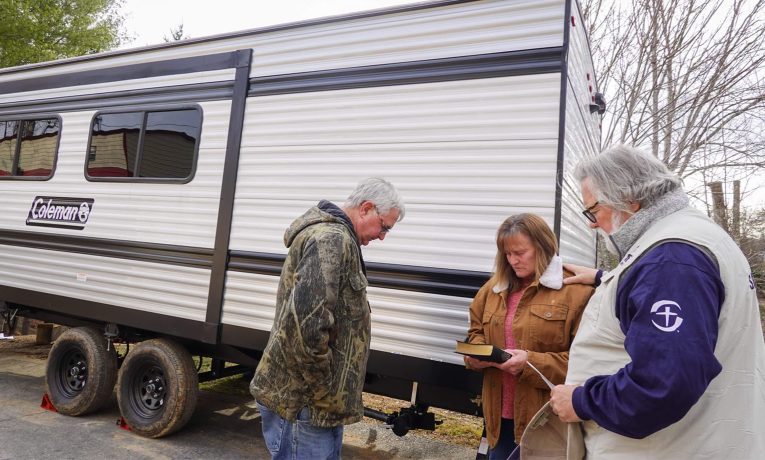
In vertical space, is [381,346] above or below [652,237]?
below

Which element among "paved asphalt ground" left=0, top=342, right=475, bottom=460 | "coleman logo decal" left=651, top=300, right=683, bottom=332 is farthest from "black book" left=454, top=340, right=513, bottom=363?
"paved asphalt ground" left=0, top=342, right=475, bottom=460

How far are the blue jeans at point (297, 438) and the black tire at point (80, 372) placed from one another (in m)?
2.98

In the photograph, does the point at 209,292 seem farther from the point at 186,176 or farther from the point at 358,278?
the point at 358,278

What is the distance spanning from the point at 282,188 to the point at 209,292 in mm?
914

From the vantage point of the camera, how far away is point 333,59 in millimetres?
3371

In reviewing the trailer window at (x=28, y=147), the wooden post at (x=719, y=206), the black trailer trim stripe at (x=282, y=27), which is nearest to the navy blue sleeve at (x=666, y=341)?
the black trailer trim stripe at (x=282, y=27)

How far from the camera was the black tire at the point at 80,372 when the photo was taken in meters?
4.20

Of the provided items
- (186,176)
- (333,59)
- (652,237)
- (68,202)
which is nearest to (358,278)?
(652,237)

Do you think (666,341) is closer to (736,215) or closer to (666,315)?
(666,315)

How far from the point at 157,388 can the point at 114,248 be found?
1150 mm

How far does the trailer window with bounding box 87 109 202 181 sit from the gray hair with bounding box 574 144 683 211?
10.1 feet

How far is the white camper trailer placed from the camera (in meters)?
2.79

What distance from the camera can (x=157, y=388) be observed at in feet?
13.2

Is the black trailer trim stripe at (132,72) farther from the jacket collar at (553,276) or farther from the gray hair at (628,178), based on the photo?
the gray hair at (628,178)
